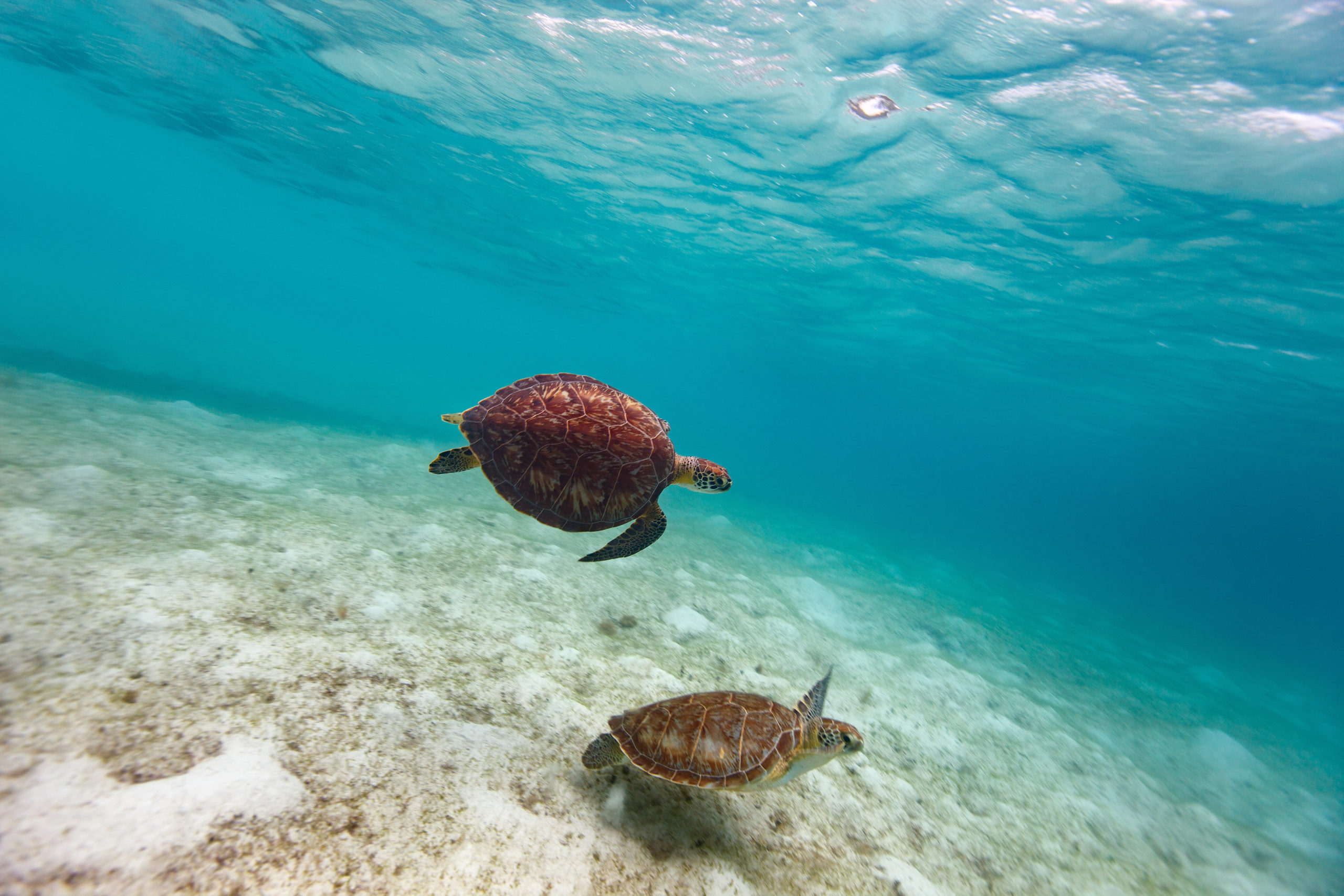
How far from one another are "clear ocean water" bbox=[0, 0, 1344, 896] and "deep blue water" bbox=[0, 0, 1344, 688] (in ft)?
0.45

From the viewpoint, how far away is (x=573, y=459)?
3.72 metres

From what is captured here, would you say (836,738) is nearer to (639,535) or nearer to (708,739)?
(708,739)

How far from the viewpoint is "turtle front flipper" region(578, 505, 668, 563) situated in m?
3.86

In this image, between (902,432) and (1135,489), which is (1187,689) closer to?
(902,432)

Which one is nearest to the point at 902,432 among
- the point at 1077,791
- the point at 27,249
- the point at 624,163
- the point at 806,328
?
the point at 806,328

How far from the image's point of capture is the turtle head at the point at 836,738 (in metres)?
2.85

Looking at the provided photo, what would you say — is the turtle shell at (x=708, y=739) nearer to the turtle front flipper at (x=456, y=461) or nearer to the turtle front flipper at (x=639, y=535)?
the turtle front flipper at (x=639, y=535)

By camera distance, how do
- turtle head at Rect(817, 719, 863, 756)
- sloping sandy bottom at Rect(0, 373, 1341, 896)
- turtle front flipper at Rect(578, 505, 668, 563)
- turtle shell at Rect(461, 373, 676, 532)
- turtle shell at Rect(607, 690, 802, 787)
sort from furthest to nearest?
1. turtle front flipper at Rect(578, 505, 668, 563)
2. turtle shell at Rect(461, 373, 676, 532)
3. turtle head at Rect(817, 719, 863, 756)
4. turtle shell at Rect(607, 690, 802, 787)
5. sloping sandy bottom at Rect(0, 373, 1341, 896)

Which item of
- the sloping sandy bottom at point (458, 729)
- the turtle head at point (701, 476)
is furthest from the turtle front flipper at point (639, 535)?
the sloping sandy bottom at point (458, 729)

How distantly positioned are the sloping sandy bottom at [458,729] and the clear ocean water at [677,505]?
0.10 feet

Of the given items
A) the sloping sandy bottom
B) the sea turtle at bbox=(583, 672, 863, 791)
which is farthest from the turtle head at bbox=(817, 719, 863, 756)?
the sloping sandy bottom

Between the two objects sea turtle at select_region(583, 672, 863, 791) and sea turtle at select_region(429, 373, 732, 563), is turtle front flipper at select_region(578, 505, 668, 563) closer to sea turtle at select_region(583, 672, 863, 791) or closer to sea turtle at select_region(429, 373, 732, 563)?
sea turtle at select_region(429, 373, 732, 563)

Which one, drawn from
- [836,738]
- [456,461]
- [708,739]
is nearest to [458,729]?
[708,739]

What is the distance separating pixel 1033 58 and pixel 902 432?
97.7 m
